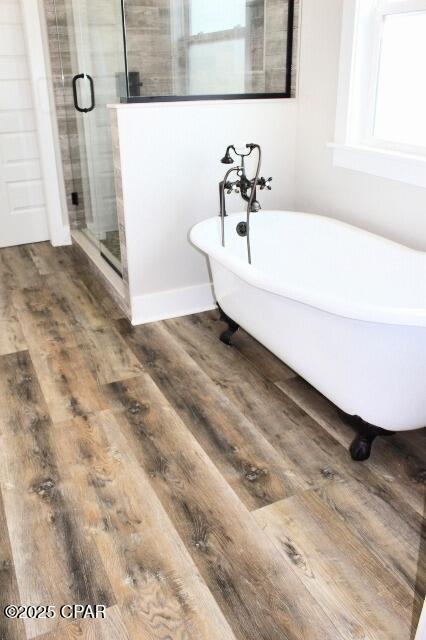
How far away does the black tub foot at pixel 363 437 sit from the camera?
6.36 feet

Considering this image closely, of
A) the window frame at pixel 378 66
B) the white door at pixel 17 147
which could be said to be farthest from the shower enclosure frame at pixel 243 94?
the white door at pixel 17 147

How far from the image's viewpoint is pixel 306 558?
159cm

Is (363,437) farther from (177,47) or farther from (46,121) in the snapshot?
(46,121)

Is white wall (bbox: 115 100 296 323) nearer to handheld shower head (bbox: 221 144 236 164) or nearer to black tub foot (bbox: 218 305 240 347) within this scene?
handheld shower head (bbox: 221 144 236 164)

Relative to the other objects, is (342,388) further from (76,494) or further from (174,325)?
(174,325)

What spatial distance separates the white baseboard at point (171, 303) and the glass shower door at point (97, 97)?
0.38 metres

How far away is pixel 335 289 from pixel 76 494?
1522mm

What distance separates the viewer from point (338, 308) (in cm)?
171

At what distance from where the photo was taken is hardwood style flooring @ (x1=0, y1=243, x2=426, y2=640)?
144 cm

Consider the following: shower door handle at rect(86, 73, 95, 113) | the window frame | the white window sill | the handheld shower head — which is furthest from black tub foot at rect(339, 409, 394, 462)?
shower door handle at rect(86, 73, 95, 113)

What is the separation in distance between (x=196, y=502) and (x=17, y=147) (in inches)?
129

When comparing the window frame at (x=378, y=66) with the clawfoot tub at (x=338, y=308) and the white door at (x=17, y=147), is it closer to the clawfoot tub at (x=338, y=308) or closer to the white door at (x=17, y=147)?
the clawfoot tub at (x=338, y=308)

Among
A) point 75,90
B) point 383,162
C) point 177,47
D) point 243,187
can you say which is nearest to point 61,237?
point 75,90

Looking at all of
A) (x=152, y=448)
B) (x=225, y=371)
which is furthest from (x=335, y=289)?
(x=152, y=448)
